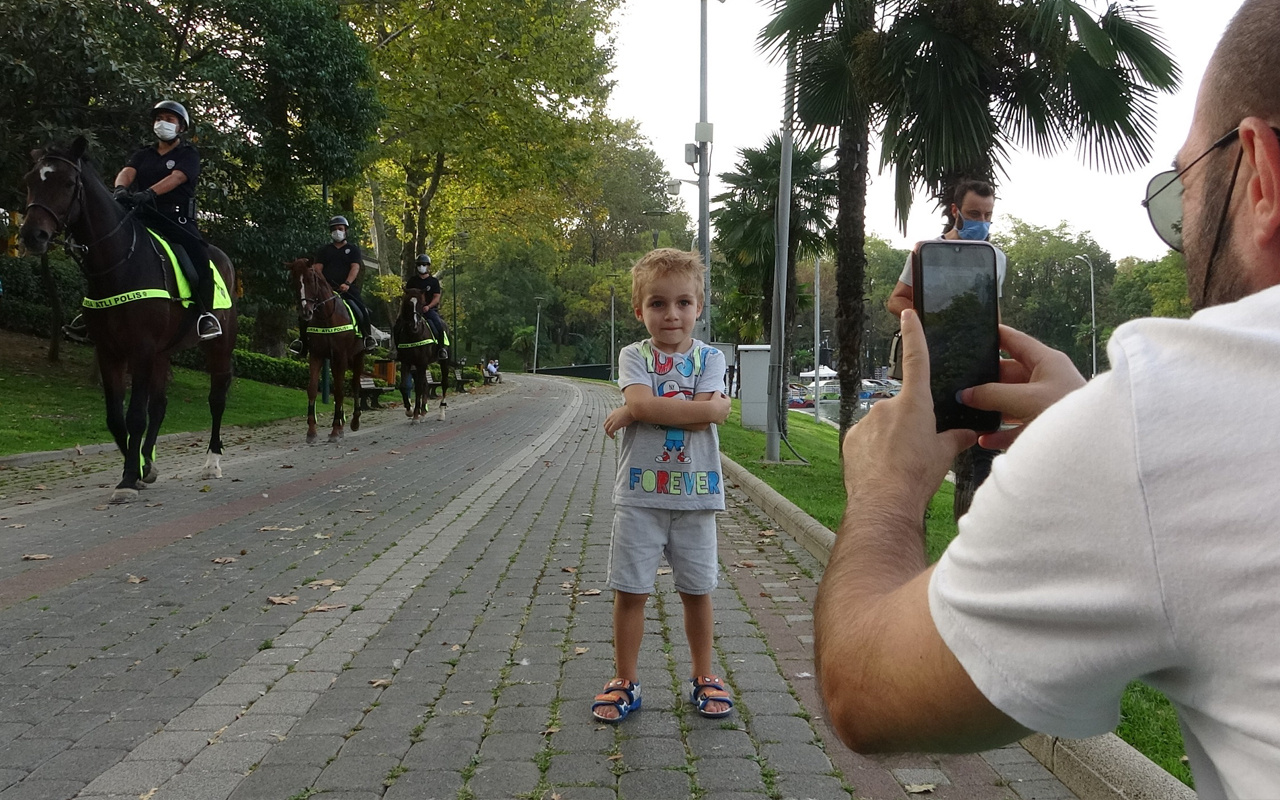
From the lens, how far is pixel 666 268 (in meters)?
4.07

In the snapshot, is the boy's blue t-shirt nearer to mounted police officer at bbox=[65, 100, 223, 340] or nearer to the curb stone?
the curb stone

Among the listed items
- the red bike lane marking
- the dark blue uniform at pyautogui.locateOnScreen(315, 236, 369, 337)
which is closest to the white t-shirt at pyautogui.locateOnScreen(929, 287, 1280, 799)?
the red bike lane marking

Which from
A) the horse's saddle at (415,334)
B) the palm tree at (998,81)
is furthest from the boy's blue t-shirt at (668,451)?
the horse's saddle at (415,334)

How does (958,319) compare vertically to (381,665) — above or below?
above

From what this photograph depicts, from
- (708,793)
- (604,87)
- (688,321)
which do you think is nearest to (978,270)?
(708,793)

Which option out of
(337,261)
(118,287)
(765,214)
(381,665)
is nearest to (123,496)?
(118,287)

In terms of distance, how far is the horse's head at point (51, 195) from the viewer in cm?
850

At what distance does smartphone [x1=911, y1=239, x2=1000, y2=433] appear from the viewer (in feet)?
4.83

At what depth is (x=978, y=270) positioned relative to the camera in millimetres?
1569

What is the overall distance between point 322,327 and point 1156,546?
1581cm

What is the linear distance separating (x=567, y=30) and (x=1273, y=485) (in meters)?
29.0

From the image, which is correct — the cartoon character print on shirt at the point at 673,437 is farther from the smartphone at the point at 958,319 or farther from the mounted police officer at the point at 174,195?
the mounted police officer at the point at 174,195

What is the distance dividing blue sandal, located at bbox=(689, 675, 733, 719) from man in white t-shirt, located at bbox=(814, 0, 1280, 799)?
285 cm

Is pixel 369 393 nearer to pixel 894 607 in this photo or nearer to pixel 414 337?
pixel 414 337
